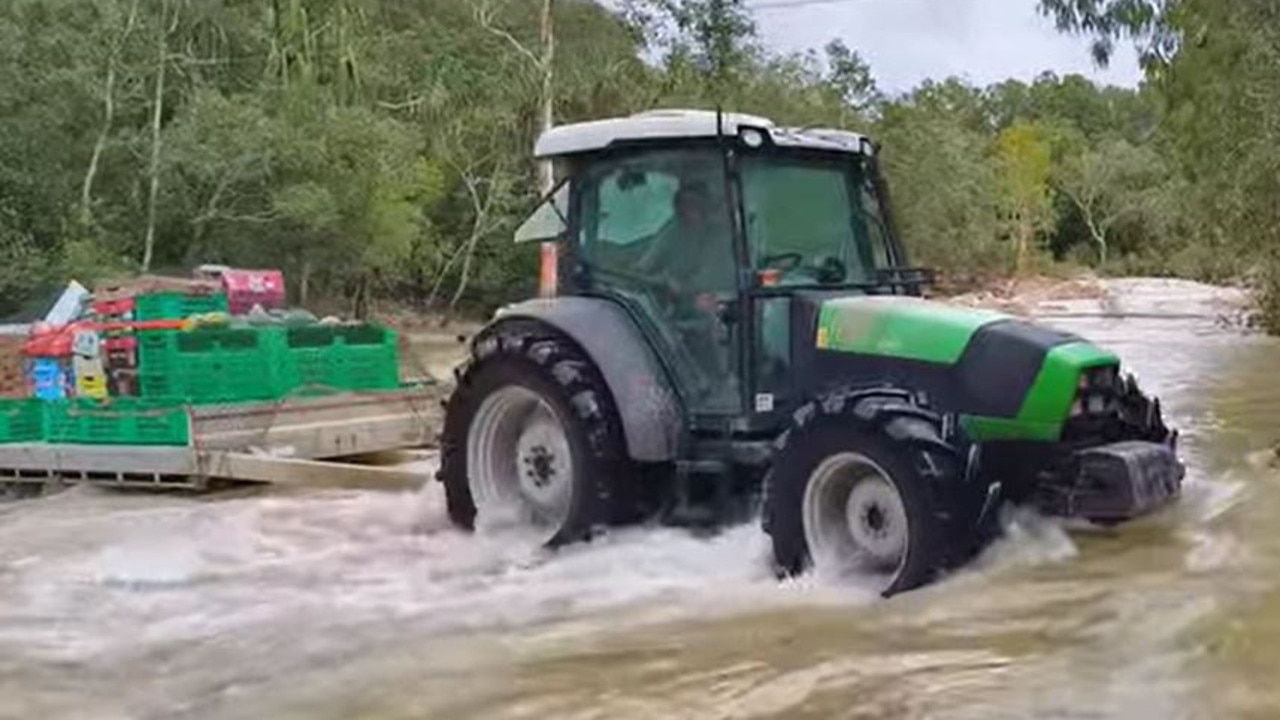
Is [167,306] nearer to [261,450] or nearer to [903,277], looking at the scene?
[261,450]

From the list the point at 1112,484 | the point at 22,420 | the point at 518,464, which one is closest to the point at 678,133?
the point at 518,464

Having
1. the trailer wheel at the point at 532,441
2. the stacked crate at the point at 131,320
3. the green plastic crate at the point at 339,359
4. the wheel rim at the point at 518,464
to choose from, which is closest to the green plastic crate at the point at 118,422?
the stacked crate at the point at 131,320

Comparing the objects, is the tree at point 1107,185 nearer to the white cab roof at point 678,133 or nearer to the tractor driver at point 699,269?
the white cab roof at point 678,133

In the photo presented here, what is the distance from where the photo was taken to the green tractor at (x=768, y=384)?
5.86 meters

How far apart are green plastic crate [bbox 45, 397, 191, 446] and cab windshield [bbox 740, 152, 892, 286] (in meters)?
4.76

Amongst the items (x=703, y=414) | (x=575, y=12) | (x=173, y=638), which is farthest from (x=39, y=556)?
(x=575, y=12)

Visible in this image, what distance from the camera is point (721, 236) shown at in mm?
6656

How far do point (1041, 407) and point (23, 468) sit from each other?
7.47 meters

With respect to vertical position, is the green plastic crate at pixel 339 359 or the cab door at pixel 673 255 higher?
the cab door at pixel 673 255

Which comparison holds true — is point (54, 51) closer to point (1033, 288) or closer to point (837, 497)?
point (837, 497)

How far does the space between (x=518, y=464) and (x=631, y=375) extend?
Answer: 1016mm

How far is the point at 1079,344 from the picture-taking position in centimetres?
608

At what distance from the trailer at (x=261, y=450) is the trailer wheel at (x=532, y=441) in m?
1.50

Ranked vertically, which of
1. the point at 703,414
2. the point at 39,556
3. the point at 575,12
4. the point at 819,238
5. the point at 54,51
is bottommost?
the point at 39,556
